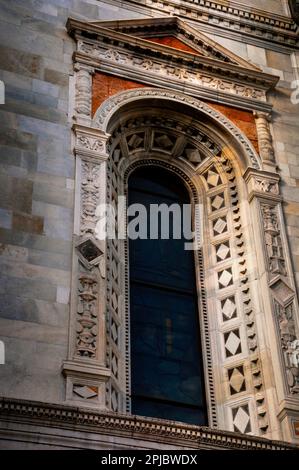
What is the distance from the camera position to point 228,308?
17406 mm

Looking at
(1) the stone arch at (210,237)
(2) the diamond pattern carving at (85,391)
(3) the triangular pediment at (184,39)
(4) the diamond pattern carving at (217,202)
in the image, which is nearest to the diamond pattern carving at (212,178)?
(1) the stone arch at (210,237)

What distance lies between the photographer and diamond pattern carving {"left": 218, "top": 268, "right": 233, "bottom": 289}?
698 inches

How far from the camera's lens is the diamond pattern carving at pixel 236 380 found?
53.5 feet

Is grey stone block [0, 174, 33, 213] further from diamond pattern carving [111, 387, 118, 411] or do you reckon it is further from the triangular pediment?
the triangular pediment

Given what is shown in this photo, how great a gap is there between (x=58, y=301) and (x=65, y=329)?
0.49 meters

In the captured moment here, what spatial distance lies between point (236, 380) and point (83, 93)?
18.9 feet

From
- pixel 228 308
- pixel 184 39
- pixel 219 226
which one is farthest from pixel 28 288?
pixel 184 39

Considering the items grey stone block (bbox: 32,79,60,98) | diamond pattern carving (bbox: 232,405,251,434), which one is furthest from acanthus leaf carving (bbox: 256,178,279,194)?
diamond pattern carving (bbox: 232,405,251,434)

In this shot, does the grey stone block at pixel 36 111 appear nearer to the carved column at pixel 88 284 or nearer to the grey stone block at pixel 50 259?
the carved column at pixel 88 284

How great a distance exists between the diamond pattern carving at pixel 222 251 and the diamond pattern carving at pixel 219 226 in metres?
0.30

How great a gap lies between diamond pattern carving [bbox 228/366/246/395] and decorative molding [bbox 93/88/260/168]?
13.6 feet

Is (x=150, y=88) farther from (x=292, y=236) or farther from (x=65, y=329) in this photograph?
(x=65, y=329)

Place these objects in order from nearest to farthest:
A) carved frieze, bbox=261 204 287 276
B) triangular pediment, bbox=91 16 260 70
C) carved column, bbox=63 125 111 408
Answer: carved column, bbox=63 125 111 408, carved frieze, bbox=261 204 287 276, triangular pediment, bbox=91 16 260 70

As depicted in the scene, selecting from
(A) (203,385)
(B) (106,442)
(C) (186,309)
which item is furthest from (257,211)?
(B) (106,442)
